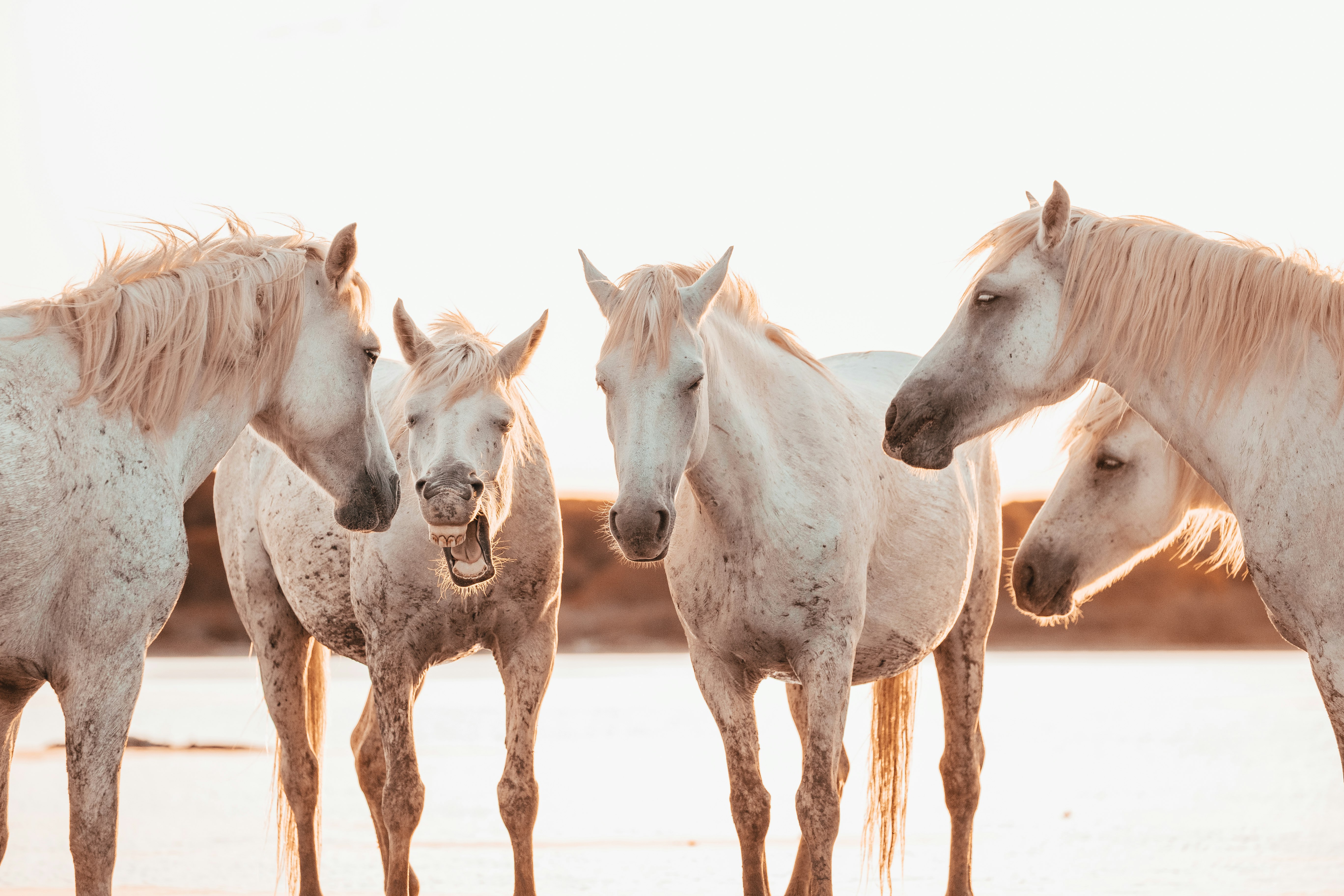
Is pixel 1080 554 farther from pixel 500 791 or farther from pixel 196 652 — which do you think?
pixel 196 652

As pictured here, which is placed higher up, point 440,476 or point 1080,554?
point 440,476

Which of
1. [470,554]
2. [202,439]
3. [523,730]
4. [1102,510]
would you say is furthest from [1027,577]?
[202,439]

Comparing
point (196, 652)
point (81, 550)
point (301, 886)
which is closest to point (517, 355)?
point (81, 550)

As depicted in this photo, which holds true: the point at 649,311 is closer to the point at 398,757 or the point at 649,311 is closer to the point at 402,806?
the point at 398,757

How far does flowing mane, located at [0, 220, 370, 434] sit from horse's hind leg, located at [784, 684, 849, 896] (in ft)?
7.91

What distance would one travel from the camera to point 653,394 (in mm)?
4141

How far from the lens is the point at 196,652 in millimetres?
31156

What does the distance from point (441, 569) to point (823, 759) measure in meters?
1.85

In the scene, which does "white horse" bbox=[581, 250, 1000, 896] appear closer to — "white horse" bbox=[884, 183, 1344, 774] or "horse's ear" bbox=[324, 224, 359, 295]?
"white horse" bbox=[884, 183, 1344, 774]

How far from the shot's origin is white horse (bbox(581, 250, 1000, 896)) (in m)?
4.19

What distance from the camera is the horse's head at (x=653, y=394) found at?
3.99 m

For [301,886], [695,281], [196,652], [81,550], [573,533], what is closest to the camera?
[81,550]

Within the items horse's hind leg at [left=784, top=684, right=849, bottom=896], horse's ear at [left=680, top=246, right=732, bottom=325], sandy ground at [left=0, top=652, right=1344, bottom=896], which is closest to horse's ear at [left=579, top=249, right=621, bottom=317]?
horse's ear at [left=680, top=246, right=732, bottom=325]

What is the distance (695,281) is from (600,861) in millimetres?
3612
